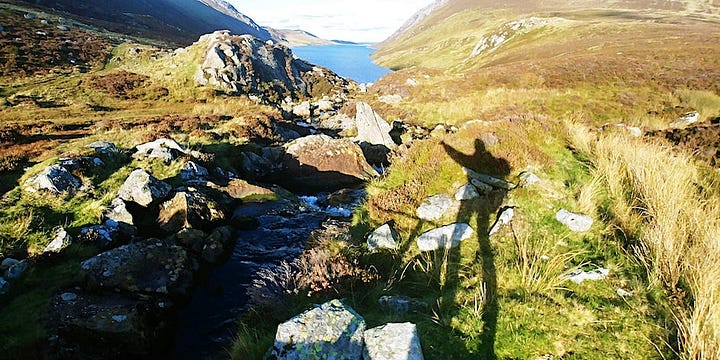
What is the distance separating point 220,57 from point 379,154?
26786mm

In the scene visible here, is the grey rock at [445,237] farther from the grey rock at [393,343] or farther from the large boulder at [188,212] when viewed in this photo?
the large boulder at [188,212]

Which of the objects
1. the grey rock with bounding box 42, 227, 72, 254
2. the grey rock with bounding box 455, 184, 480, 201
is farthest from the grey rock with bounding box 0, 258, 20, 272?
the grey rock with bounding box 455, 184, 480, 201

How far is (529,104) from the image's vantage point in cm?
2609

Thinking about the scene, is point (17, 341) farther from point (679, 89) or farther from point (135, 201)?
point (679, 89)

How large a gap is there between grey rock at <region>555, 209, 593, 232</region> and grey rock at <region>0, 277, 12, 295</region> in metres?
12.7

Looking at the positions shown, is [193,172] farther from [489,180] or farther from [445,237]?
[489,180]

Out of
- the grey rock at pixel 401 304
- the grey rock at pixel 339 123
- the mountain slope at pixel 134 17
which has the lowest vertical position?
the grey rock at pixel 339 123

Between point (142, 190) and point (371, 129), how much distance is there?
1415 centimetres

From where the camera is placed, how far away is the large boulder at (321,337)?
16.6 ft

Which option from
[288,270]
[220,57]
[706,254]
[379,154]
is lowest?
[379,154]

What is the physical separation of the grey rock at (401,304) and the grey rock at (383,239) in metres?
2.13

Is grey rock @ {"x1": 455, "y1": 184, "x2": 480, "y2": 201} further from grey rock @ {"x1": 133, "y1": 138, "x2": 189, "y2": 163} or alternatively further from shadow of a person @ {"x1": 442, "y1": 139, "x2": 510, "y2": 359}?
grey rock @ {"x1": 133, "y1": 138, "x2": 189, "y2": 163}

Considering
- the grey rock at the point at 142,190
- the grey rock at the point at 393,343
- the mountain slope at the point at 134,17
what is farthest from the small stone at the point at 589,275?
the mountain slope at the point at 134,17

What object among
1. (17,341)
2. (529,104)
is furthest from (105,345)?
(529,104)
